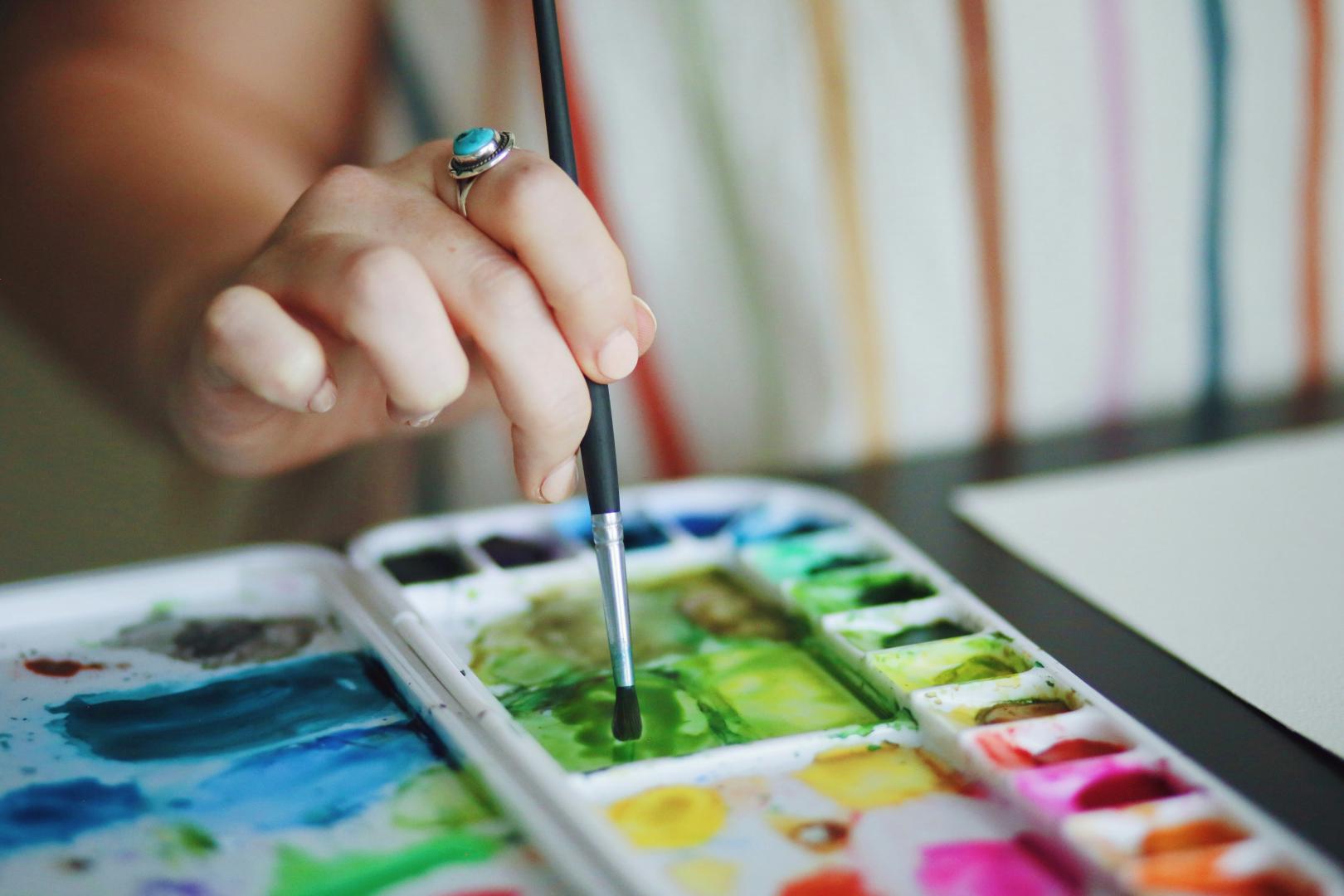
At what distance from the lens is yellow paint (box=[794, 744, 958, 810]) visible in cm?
46

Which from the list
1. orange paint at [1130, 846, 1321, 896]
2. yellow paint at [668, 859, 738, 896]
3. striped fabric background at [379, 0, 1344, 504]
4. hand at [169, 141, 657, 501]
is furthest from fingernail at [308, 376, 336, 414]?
striped fabric background at [379, 0, 1344, 504]

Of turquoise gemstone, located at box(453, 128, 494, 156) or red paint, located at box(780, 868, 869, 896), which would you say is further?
turquoise gemstone, located at box(453, 128, 494, 156)

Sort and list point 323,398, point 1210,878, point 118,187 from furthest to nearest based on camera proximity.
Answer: point 118,187
point 323,398
point 1210,878

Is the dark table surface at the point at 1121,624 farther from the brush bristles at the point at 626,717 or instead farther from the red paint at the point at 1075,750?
the brush bristles at the point at 626,717

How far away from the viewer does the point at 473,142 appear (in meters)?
0.52

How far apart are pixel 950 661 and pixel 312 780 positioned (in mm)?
270

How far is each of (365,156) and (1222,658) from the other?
0.68m

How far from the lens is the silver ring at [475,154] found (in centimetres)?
52

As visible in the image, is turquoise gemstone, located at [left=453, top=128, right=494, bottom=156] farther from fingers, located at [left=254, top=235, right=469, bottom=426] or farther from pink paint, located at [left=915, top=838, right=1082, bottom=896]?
pink paint, located at [left=915, top=838, right=1082, bottom=896]

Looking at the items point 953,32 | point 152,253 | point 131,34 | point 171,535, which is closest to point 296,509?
point 171,535

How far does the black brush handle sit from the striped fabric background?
1.27 feet

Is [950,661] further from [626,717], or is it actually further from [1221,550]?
[1221,550]

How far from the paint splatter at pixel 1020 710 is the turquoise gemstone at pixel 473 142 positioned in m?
0.31

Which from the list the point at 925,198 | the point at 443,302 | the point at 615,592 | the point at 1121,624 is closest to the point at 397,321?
the point at 443,302
